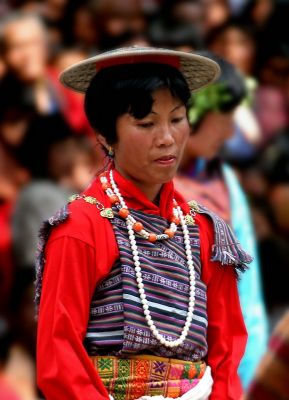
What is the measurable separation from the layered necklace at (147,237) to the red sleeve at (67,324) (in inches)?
5.2

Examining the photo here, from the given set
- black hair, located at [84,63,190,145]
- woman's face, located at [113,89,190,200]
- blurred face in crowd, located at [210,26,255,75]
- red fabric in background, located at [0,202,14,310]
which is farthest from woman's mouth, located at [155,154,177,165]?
blurred face in crowd, located at [210,26,255,75]

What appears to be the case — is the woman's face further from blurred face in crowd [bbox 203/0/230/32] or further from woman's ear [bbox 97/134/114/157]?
blurred face in crowd [bbox 203/0/230/32]

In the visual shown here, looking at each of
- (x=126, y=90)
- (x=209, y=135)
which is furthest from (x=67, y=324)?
(x=209, y=135)

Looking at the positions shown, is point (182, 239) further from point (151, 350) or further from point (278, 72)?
point (278, 72)

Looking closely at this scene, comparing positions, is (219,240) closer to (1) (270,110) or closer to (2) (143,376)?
(2) (143,376)

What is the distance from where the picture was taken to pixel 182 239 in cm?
335

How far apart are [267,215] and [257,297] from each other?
9.46 ft

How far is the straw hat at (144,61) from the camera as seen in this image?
3.18 meters

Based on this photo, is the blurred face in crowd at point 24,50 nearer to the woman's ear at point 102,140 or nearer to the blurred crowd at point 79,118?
the blurred crowd at point 79,118

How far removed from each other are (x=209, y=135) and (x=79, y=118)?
2979 mm

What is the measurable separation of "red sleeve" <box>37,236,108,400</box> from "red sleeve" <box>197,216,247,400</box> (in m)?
0.40

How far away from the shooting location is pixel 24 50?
25.2 ft

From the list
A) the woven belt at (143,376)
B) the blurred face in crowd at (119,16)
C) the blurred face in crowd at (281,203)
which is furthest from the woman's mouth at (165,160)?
the blurred face in crowd at (119,16)

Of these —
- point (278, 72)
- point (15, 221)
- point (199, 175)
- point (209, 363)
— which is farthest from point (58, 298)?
point (278, 72)
